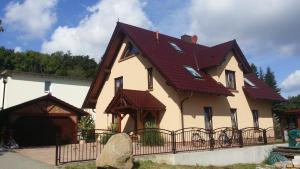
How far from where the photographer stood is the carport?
20.8 metres

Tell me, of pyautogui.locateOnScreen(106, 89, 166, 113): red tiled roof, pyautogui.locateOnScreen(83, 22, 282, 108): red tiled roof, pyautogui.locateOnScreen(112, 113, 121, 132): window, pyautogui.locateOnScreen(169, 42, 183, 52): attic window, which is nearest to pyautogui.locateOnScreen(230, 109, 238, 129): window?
pyautogui.locateOnScreen(83, 22, 282, 108): red tiled roof

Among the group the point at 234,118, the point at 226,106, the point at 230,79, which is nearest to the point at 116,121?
the point at 226,106

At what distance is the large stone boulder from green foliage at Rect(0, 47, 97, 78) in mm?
49680

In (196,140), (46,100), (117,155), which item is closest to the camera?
(117,155)

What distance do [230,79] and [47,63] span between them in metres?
50.0

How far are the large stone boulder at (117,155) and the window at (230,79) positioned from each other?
13.8 metres

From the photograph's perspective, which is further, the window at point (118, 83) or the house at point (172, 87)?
the window at point (118, 83)

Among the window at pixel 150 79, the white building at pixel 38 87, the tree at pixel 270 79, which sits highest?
the tree at pixel 270 79

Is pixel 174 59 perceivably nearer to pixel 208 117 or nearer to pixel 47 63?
pixel 208 117

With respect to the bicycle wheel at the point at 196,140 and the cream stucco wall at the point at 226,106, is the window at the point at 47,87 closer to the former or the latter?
the cream stucco wall at the point at 226,106

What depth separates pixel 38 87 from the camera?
3559cm

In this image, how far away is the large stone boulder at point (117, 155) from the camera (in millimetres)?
11109

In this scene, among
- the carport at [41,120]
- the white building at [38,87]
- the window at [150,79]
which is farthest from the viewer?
the white building at [38,87]

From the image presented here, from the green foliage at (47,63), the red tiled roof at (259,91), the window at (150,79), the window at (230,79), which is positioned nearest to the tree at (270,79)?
the green foliage at (47,63)
